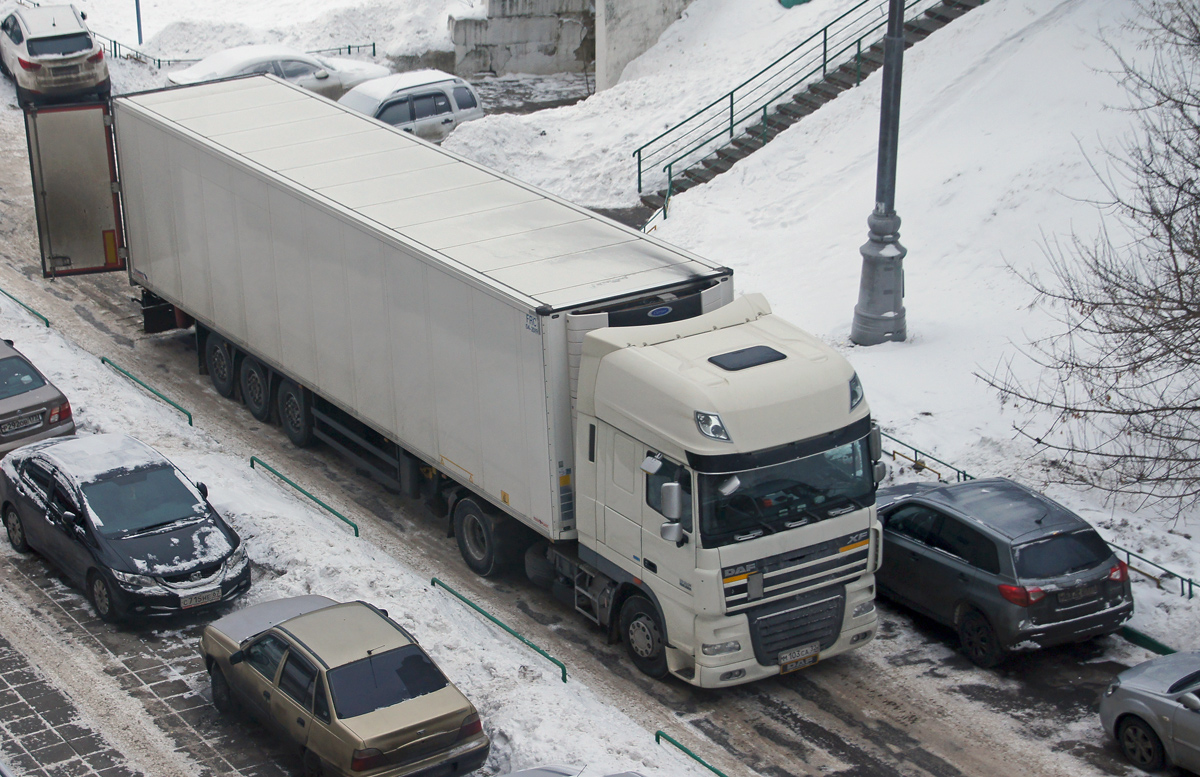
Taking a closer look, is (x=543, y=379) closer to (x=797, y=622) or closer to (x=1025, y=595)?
(x=797, y=622)

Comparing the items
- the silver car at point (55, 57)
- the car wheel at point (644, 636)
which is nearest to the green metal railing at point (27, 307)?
the silver car at point (55, 57)

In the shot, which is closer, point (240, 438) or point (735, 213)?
point (240, 438)

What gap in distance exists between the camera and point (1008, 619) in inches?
519

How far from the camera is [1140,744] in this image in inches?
464

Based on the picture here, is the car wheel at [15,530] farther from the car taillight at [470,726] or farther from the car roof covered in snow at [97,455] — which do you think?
the car taillight at [470,726]

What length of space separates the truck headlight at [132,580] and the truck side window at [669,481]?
17.3 feet

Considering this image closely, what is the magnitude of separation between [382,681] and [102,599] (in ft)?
14.1

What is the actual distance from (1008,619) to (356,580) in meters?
6.73

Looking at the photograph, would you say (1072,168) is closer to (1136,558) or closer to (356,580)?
(1136,558)

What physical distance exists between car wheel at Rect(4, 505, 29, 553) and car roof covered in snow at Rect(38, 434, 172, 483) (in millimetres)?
853

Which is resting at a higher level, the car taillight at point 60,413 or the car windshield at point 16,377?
the car windshield at point 16,377

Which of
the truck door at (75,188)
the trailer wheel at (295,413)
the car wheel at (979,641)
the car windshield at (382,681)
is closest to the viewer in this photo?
the car windshield at (382,681)

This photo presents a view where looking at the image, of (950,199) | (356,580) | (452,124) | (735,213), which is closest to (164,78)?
(452,124)

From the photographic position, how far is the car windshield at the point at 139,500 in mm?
14414
